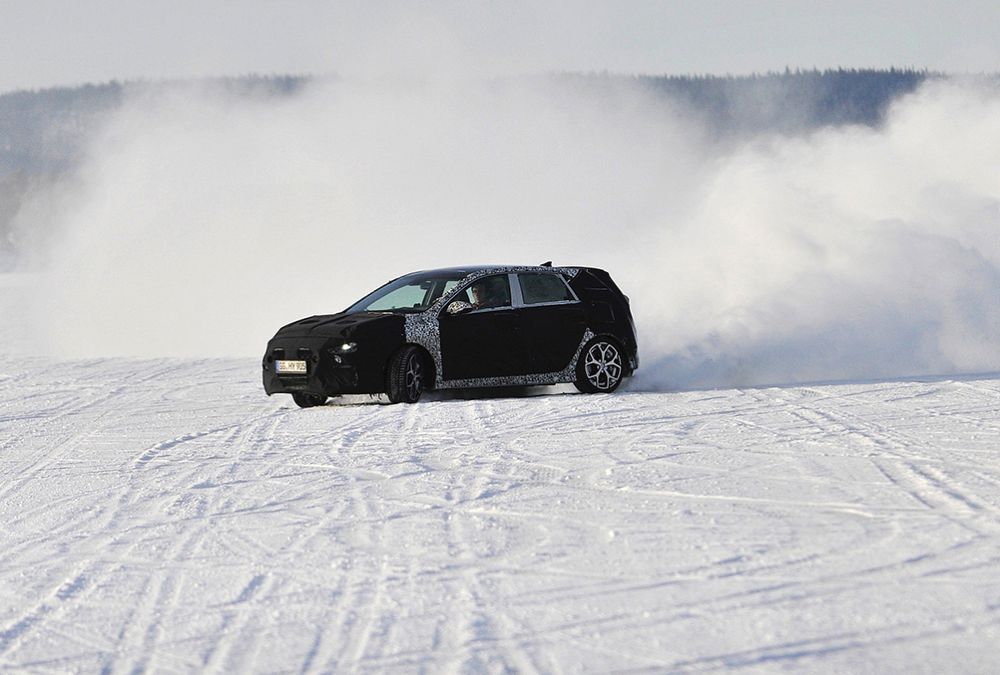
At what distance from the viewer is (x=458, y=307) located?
46.2ft

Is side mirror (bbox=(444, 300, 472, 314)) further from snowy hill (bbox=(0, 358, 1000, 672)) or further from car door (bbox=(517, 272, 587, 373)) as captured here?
snowy hill (bbox=(0, 358, 1000, 672))

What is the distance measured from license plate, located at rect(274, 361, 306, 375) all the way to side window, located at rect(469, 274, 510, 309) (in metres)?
A: 1.78

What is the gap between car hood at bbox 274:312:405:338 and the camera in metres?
13.5

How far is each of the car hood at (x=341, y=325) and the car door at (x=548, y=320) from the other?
135 centimetres

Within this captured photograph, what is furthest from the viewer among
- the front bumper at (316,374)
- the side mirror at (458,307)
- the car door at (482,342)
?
the side mirror at (458,307)

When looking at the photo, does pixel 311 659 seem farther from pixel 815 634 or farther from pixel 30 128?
pixel 30 128

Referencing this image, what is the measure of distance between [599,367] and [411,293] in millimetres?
1995

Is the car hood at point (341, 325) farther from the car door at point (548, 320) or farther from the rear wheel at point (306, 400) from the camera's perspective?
the car door at point (548, 320)

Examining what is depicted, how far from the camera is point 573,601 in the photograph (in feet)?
18.4

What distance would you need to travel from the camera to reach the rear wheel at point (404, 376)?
1356cm

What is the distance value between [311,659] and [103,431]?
800 centimetres

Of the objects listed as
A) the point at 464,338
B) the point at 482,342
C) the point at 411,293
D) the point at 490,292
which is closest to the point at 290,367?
the point at 411,293

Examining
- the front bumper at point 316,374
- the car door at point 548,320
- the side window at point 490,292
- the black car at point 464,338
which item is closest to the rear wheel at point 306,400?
the black car at point 464,338

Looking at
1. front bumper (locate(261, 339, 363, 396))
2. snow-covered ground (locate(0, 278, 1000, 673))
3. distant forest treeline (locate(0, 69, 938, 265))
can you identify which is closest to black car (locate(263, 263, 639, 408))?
front bumper (locate(261, 339, 363, 396))
